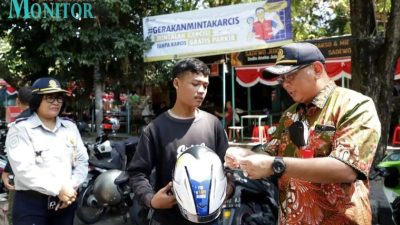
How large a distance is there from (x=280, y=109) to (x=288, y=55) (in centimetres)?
1360

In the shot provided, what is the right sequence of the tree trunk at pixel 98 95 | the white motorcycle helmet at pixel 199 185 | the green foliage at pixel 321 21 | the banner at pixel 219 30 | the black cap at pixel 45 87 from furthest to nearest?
the green foliage at pixel 321 21
the tree trunk at pixel 98 95
the banner at pixel 219 30
the black cap at pixel 45 87
the white motorcycle helmet at pixel 199 185

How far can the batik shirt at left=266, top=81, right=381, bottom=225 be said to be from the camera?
159 centimetres

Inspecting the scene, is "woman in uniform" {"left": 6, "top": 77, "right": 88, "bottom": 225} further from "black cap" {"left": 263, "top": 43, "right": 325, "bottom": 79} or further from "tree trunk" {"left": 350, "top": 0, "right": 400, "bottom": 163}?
"tree trunk" {"left": 350, "top": 0, "right": 400, "bottom": 163}

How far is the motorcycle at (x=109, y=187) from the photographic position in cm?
489

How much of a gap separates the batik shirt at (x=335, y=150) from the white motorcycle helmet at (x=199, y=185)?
0.31 metres

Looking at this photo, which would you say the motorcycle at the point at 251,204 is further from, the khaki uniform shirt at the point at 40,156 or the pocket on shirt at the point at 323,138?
the pocket on shirt at the point at 323,138

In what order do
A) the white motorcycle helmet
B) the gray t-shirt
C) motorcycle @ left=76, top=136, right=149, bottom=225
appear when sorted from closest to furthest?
the white motorcycle helmet
the gray t-shirt
motorcycle @ left=76, top=136, right=149, bottom=225

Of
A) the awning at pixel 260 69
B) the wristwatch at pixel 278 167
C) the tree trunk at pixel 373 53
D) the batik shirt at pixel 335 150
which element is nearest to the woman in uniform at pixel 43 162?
the batik shirt at pixel 335 150

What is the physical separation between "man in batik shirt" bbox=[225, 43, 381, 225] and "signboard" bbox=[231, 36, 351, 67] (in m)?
8.79

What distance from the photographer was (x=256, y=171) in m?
1.59

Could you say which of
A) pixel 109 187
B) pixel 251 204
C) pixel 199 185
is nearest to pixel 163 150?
pixel 199 185

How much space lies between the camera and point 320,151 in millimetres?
1707

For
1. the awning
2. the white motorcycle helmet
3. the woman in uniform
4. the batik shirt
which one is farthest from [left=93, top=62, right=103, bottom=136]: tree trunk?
the batik shirt

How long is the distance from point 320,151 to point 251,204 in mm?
2627
